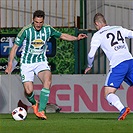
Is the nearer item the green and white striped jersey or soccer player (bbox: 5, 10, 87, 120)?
soccer player (bbox: 5, 10, 87, 120)

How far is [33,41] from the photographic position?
14586 mm

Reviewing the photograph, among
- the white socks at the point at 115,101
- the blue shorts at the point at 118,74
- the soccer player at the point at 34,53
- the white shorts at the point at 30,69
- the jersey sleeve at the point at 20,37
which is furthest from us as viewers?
the white shorts at the point at 30,69

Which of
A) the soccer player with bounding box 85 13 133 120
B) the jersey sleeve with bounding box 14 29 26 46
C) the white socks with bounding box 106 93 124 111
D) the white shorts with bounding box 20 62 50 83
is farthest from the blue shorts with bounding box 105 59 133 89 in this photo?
the jersey sleeve with bounding box 14 29 26 46

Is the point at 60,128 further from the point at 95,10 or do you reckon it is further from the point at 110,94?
the point at 95,10

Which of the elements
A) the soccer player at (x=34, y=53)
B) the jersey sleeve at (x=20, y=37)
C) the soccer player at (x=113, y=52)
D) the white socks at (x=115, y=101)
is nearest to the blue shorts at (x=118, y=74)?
the soccer player at (x=113, y=52)

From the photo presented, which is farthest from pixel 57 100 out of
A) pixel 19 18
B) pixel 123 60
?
pixel 123 60

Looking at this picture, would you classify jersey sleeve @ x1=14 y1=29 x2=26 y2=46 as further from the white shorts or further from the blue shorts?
the blue shorts

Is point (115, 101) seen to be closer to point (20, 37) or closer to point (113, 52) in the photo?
point (113, 52)

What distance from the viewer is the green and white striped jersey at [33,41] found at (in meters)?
14.5

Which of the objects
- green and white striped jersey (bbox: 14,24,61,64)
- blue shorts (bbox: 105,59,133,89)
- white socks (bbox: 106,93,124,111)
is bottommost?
white socks (bbox: 106,93,124,111)

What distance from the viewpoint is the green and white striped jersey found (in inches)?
573

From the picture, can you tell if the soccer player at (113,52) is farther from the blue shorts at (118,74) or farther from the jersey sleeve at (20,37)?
the jersey sleeve at (20,37)

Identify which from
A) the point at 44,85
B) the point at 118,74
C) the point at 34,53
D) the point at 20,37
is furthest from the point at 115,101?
the point at 20,37

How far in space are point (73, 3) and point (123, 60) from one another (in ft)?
20.2
